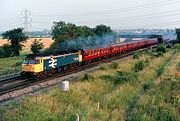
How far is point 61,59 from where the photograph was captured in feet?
105

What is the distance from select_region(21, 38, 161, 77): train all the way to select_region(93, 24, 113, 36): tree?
39652mm

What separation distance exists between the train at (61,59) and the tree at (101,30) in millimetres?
39652

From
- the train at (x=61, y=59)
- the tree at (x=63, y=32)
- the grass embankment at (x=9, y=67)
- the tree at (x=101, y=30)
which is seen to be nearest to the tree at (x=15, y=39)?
the tree at (x=63, y=32)

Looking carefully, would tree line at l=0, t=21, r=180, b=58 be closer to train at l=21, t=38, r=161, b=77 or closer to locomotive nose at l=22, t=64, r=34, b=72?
train at l=21, t=38, r=161, b=77

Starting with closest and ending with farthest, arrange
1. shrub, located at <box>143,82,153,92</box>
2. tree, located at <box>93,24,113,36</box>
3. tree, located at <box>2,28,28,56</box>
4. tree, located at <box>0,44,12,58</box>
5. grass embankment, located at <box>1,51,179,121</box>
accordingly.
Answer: grass embankment, located at <box>1,51,179,121</box> < shrub, located at <box>143,82,153,92</box> < tree, located at <box>0,44,12,58</box> < tree, located at <box>2,28,28,56</box> < tree, located at <box>93,24,113,36</box>

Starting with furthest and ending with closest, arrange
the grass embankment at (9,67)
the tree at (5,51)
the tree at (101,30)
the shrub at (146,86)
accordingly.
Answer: the tree at (101,30) < the tree at (5,51) < the grass embankment at (9,67) < the shrub at (146,86)

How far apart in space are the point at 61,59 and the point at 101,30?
62.9 metres

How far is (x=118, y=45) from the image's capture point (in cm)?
5288

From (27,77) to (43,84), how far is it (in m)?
3.67

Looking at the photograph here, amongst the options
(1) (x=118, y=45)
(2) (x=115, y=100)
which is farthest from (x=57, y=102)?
(1) (x=118, y=45)

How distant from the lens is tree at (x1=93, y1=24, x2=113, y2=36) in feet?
305

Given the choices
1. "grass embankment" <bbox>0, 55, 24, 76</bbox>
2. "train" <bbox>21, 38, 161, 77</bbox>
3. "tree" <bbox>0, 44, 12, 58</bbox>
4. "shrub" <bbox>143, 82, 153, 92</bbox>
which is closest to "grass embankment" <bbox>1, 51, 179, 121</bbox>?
"shrub" <bbox>143, 82, 153, 92</bbox>

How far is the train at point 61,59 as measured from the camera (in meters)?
28.3

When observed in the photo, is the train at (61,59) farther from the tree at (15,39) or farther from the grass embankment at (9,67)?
the tree at (15,39)
